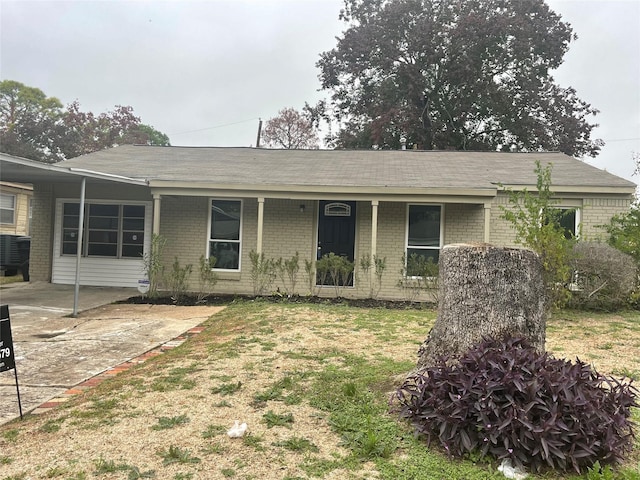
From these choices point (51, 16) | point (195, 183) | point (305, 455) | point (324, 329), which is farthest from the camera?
point (51, 16)

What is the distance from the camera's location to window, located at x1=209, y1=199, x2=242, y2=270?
10.8 metres

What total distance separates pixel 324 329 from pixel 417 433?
11.8 feet

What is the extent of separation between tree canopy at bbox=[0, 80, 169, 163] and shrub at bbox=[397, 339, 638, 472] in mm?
38242

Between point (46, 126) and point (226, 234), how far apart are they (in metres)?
32.5

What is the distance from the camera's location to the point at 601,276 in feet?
27.2

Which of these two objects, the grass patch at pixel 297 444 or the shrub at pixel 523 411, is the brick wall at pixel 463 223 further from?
the grass patch at pixel 297 444

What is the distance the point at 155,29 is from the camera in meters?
18.5

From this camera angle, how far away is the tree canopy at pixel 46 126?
34.7 metres

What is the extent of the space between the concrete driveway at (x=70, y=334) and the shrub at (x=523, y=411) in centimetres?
335

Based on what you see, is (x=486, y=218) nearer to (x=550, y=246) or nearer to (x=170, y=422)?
(x=550, y=246)

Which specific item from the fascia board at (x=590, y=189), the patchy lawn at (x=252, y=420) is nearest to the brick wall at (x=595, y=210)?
the fascia board at (x=590, y=189)

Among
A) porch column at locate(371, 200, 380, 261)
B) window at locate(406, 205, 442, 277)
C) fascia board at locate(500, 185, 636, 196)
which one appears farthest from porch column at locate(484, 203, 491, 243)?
porch column at locate(371, 200, 380, 261)

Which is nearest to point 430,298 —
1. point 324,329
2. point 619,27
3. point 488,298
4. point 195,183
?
point 324,329

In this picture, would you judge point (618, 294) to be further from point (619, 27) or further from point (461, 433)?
point (619, 27)
